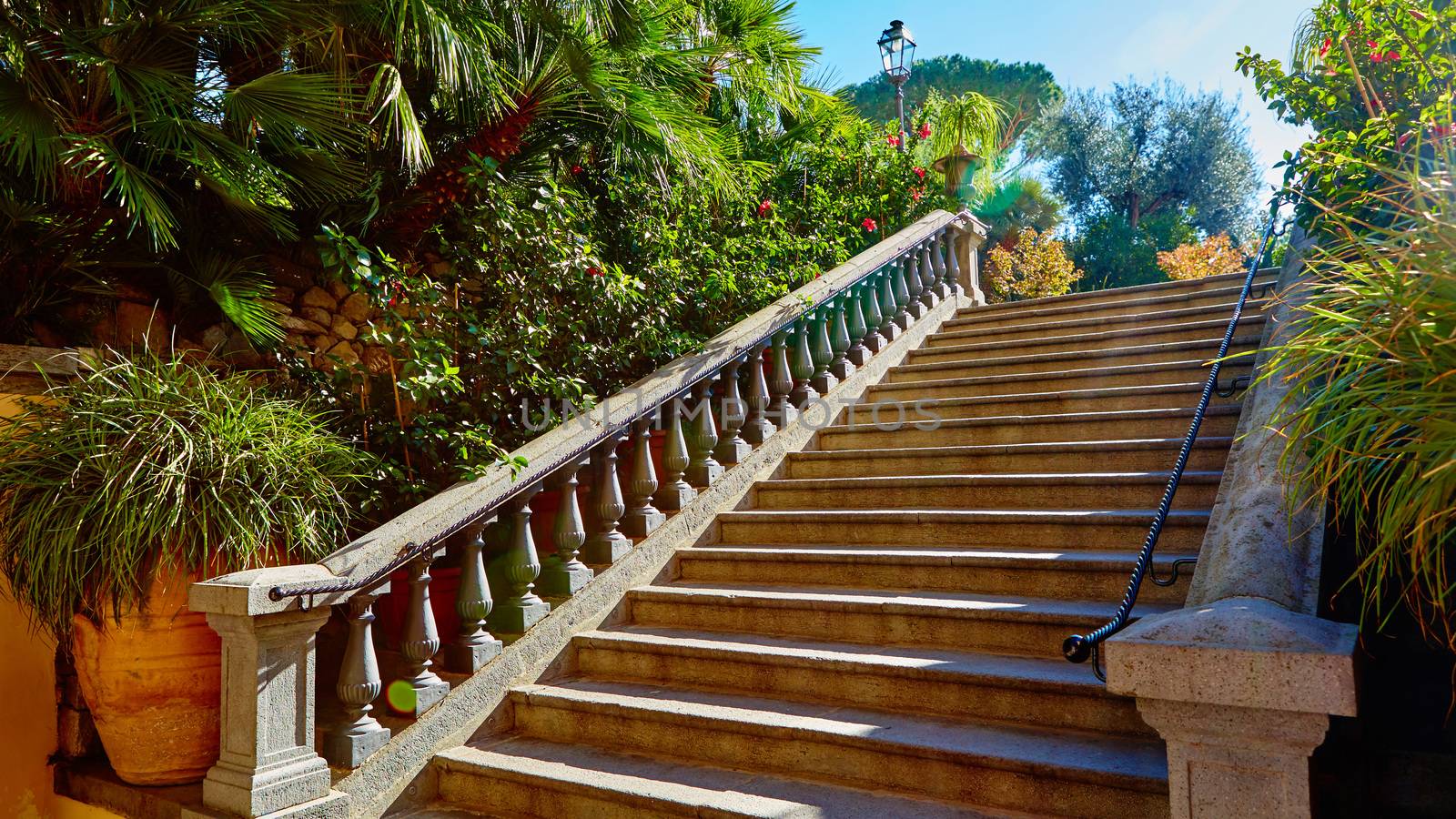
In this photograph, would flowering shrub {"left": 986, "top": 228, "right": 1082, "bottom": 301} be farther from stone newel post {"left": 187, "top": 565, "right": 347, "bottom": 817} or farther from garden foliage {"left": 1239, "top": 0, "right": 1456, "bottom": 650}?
stone newel post {"left": 187, "top": 565, "right": 347, "bottom": 817}

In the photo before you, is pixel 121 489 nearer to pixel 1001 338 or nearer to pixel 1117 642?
pixel 1117 642

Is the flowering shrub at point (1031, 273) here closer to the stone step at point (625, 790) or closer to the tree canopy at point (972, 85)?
the tree canopy at point (972, 85)

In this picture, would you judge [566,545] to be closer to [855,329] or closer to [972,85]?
[855,329]

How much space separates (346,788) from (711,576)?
1.90 m

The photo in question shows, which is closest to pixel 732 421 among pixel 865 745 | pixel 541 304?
pixel 541 304

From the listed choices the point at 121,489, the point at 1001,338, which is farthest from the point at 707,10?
the point at 121,489

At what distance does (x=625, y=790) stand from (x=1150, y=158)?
73.0 feet

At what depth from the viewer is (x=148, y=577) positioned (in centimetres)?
294

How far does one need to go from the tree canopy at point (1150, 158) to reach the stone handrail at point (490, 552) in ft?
58.5

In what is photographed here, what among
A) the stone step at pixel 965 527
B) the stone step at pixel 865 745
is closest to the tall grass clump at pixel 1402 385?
the stone step at pixel 865 745

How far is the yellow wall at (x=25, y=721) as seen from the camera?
3402 millimetres

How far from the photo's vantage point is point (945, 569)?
3879 millimetres

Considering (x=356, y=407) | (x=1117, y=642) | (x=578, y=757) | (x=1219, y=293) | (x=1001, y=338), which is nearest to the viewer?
(x=1117, y=642)

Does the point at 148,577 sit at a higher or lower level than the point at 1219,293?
lower
